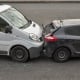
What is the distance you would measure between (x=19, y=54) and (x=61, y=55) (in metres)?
1.45

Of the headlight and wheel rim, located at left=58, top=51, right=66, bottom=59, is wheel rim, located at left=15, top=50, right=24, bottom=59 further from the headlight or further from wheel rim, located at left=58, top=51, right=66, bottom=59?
wheel rim, located at left=58, top=51, right=66, bottom=59

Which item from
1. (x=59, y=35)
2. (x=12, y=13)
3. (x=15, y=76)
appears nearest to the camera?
(x=15, y=76)

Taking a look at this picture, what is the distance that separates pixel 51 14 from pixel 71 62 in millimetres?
6474

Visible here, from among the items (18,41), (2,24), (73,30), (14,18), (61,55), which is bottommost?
(61,55)

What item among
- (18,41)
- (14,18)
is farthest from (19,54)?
(14,18)

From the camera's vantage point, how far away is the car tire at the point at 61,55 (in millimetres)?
11016

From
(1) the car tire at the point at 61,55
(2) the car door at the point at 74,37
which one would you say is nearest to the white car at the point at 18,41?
(1) the car tire at the point at 61,55

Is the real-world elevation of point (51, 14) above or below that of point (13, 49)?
above

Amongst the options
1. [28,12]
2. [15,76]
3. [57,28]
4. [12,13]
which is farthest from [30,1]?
[15,76]

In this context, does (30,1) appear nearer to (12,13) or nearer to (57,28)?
(12,13)

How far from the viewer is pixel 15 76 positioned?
9.84 meters

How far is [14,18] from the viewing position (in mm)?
11797

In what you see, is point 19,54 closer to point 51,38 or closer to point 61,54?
point 51,38

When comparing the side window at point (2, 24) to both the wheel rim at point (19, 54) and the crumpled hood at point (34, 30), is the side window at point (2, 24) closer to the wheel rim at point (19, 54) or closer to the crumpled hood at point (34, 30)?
the crumpled hood at point (34, 30)
